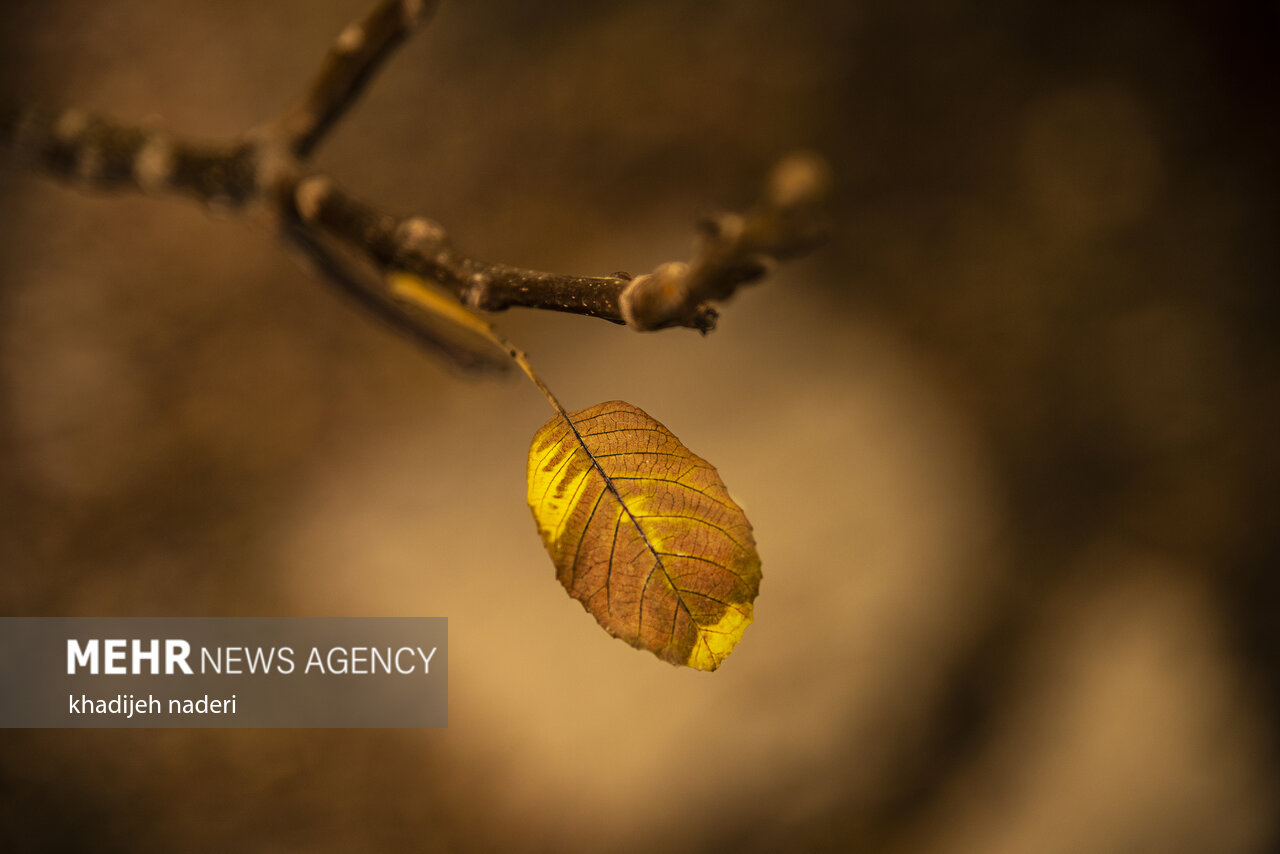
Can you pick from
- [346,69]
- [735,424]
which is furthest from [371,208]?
[735,424]

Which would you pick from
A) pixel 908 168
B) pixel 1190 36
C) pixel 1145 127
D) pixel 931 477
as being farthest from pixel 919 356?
pixel 1190 36

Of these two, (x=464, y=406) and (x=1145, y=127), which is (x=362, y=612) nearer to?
(x=464, y=406)

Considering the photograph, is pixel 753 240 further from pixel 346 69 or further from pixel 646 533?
pixel 346 69

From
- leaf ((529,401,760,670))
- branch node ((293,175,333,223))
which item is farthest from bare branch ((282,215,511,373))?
leaf ((529,401,760,670))

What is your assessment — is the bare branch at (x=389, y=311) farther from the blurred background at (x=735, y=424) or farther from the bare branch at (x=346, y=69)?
the blurred background at (x=735, y=424)

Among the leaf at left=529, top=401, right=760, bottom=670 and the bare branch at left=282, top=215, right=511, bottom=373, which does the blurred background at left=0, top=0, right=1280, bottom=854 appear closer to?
the bare branch at left=282, top=215, right=511, bottom=373

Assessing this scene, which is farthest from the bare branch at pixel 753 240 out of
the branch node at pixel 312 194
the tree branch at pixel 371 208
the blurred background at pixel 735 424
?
the blurred background at pixel 735 424
